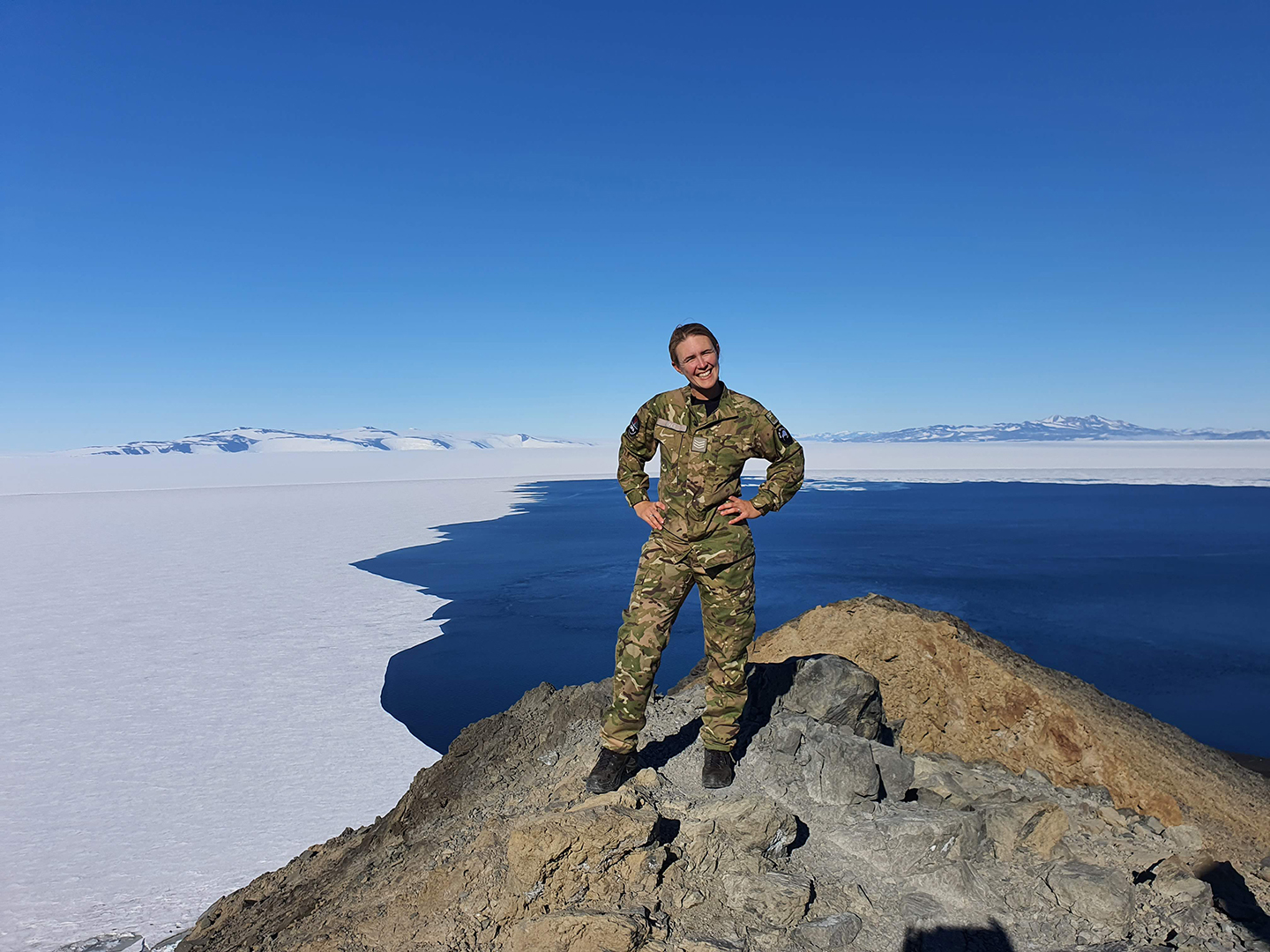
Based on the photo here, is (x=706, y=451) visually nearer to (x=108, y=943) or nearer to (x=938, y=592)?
(x=108, y=943)

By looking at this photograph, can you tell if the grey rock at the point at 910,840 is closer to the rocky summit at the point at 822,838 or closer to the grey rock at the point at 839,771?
the rocky summit at the point at 822,838

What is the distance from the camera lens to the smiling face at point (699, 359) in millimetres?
3174

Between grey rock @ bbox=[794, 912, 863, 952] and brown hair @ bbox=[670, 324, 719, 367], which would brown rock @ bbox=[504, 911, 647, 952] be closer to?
grey rock @ bbox=[794, 912, 863, 952]

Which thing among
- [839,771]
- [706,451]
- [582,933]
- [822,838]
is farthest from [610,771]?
[706,451]

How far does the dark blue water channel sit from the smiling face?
646 cm

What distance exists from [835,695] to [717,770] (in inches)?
44.2

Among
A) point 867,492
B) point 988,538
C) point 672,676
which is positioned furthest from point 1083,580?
point 867,492

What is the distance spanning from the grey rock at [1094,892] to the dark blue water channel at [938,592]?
6.31 metres

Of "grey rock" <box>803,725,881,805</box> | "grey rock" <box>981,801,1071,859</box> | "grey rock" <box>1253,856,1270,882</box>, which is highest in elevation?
"grey rock" <box>803,725,881,805</box>

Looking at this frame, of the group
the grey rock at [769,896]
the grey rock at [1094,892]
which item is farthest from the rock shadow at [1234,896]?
the grey rock at [769,896]

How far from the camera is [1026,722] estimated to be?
4.72m

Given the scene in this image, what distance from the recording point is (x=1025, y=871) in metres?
3.34

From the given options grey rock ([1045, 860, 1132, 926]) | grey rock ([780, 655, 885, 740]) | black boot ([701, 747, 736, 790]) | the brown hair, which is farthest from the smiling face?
grey rock ([1045, 860, 1132, 926])

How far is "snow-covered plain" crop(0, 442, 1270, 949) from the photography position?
5855mm
